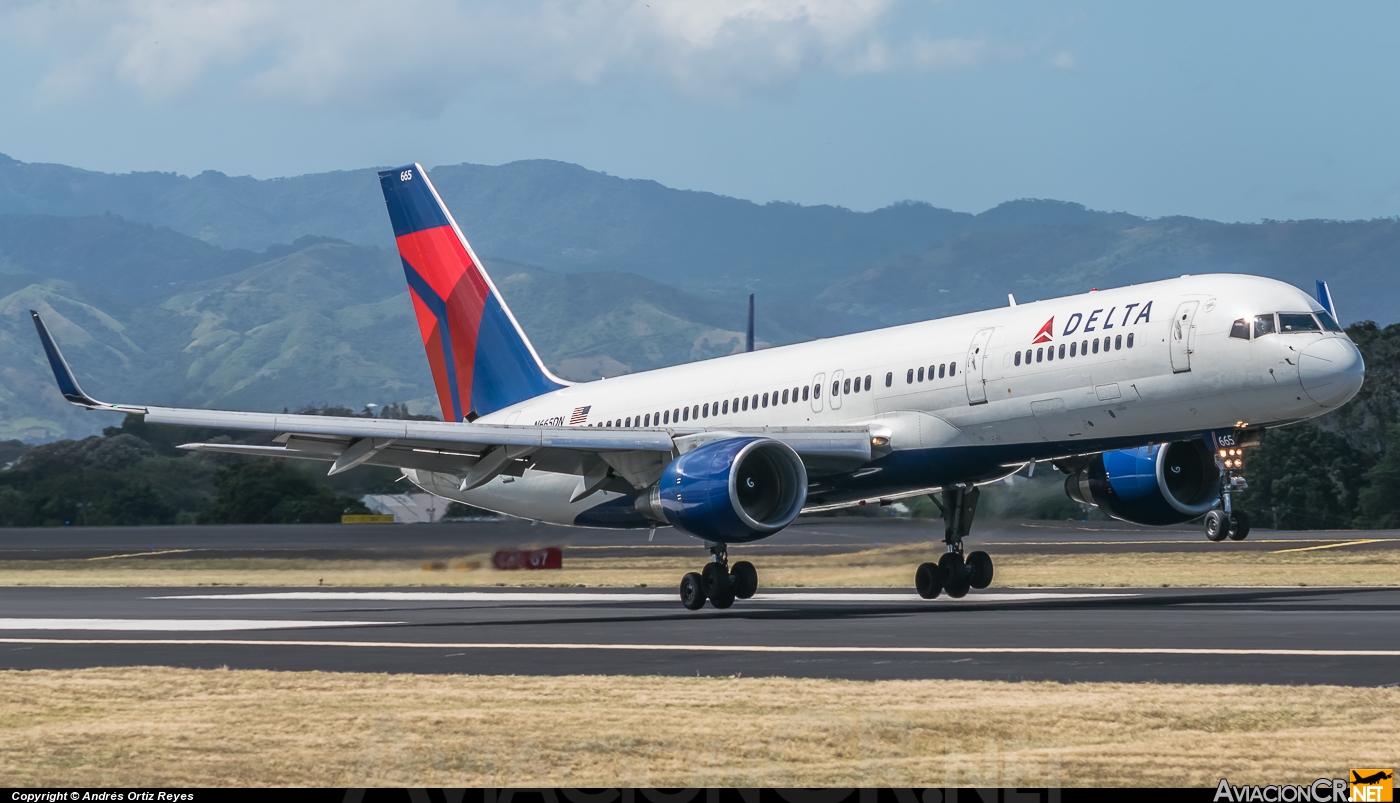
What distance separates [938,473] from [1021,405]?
239cm

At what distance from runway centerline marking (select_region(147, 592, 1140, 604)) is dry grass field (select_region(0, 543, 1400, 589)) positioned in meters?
1.31

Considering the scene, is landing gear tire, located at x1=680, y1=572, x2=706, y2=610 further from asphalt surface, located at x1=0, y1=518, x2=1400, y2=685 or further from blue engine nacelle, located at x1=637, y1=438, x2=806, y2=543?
blue engine nacelle, located at x1=637, y1=438, x2=806, y2=543

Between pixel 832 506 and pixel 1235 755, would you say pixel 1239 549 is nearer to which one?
pixel 832 506

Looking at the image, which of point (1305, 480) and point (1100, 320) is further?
point (1305, 480)

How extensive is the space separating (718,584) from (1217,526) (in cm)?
925

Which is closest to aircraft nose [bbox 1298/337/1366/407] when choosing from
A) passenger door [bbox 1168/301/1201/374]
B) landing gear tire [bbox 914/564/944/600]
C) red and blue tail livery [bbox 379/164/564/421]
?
passenger door [bbox 1168/301/1201/374]

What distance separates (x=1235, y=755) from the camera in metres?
12.1

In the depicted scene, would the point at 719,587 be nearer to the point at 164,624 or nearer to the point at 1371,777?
the point at 164,624

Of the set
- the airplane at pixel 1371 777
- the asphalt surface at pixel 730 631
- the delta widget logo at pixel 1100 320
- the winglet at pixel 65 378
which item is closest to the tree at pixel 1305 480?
the asphalt surface at pixel 730 631

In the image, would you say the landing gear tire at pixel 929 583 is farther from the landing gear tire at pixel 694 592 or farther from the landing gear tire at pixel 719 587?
the landing gear tire at pixel 694 592

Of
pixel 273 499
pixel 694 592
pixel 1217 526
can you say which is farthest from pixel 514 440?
pixel 273 499

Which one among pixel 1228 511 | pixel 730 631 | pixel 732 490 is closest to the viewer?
pixel 730 631

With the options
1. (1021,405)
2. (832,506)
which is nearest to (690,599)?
(832,506)

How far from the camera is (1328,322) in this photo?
90.0 ft
